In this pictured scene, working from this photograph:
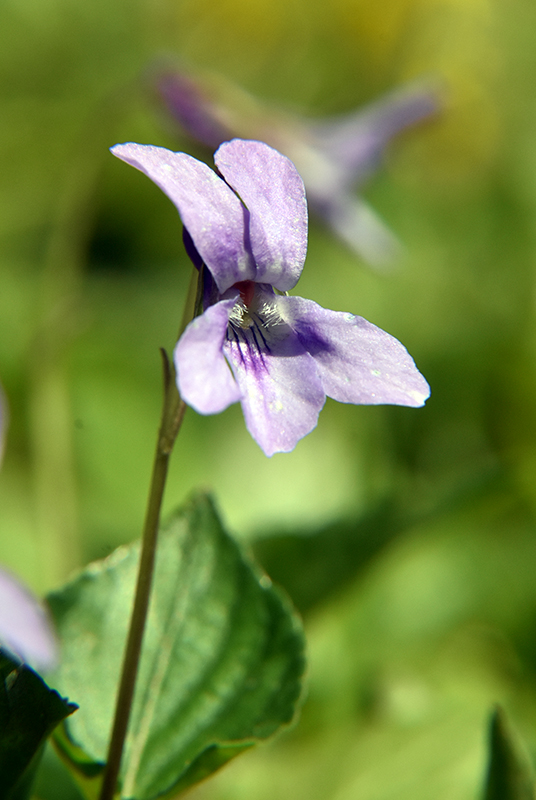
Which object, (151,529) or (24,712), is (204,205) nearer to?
(151,529)

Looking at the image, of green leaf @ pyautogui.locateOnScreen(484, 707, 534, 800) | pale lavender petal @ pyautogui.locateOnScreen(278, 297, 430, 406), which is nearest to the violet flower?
pale lavender petal @ pyautogui.locateOnScreen(278, 297, 430, 406)

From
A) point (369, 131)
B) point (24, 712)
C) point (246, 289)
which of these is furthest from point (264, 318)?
point (369, 131)

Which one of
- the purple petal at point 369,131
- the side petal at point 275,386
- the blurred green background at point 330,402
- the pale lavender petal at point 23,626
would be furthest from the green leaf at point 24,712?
the purple petal at point 369,131

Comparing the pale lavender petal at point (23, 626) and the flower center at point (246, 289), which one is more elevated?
the flower center at point (246, 289)

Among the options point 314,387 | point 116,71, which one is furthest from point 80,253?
point 314,387

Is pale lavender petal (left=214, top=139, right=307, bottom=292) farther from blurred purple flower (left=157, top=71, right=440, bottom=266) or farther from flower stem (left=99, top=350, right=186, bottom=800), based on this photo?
blurred purple flower (left=157, top=71, right=440, bottom=266)

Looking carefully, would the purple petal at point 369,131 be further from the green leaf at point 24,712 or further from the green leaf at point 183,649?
the green leaf at point 24,712

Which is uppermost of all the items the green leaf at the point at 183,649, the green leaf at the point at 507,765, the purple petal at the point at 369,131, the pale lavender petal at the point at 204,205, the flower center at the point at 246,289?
the purple petal at the point at 369,131
